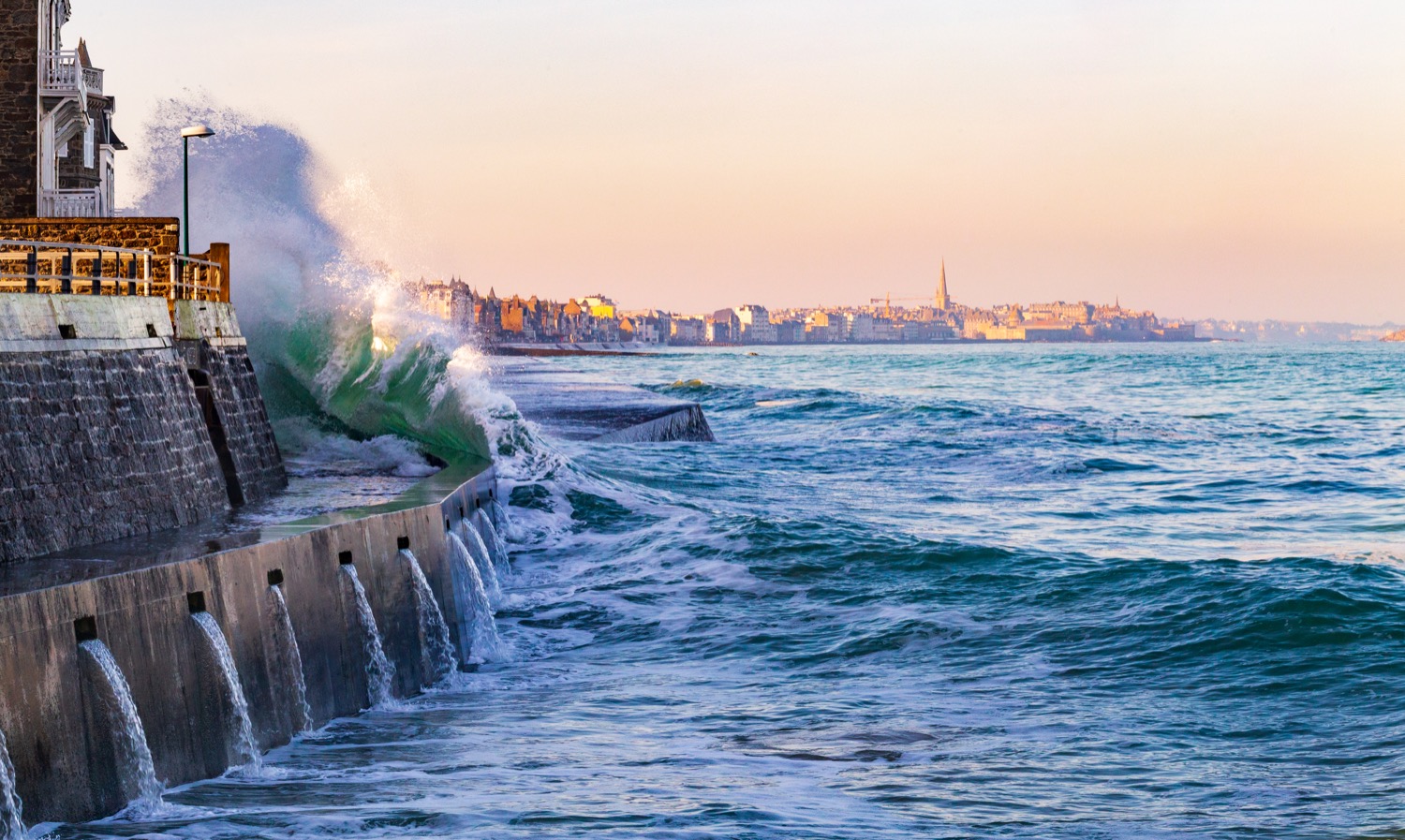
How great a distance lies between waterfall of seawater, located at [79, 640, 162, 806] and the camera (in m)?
7.80

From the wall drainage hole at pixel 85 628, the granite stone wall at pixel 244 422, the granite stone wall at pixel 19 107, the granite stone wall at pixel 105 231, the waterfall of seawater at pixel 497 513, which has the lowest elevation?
the waterfall of seawater at pixel 497 513

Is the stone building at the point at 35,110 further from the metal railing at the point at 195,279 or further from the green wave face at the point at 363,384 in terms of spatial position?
the metal railing at the point at 195,279

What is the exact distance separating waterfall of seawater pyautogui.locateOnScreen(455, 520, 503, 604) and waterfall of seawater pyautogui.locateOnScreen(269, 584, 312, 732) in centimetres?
517

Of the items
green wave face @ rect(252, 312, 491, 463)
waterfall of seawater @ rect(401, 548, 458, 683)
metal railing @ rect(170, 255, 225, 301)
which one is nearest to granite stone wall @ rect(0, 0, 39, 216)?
green wave face @ rect(252, 312, 491, 463)

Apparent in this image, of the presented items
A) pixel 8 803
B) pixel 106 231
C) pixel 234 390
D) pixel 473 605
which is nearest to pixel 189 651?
pixel 8 803

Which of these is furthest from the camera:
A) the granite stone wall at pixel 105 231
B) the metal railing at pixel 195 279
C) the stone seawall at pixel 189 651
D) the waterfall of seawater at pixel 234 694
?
the granite stone wall at pixel 105 231

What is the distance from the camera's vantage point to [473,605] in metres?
13.5

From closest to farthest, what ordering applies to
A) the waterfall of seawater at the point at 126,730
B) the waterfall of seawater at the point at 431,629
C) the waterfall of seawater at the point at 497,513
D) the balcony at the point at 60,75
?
the waterfall of seawater at the point at 126,730, the waterfall of seawater at the point at 431,629, the waterfall of seawater at the point at 497,513, the balcony at the point at 60,75

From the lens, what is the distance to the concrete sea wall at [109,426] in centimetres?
1026

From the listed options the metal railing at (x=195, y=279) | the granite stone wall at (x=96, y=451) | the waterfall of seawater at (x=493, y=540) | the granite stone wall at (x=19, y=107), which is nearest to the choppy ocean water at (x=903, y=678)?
the waterfall of seawater at (x=493, y=540)

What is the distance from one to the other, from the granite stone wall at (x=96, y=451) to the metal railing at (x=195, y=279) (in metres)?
1.75

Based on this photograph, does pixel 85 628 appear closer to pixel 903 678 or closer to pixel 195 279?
pixel 903 678

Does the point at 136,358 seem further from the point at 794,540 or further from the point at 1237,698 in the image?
the point at 1237,698

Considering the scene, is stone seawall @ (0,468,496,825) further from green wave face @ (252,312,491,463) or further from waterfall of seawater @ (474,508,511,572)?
green wave face @ (252,312,491,463)
